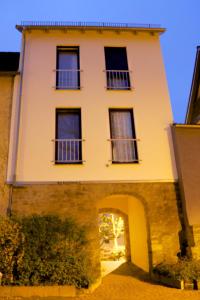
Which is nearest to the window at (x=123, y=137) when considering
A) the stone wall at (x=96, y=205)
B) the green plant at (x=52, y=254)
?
the stone wall at (x=96, y=205)

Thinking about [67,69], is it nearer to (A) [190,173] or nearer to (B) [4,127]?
(B) [4,127]

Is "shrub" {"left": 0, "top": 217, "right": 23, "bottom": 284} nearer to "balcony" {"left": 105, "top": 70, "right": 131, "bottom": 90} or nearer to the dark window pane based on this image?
"balcony" {"left": 105, "top": 70, "right": 131, "bottom": 90}

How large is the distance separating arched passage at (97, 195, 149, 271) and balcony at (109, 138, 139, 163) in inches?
50.9

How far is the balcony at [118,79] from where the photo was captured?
400 inches

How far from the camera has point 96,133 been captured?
9148mm

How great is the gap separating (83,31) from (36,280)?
31.6 ft

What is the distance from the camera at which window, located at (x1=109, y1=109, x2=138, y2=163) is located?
29.8ft

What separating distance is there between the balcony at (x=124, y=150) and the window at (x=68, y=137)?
3.92 feet

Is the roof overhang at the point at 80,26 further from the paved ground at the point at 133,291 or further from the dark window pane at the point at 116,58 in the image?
the paved ground at the point at 133,291

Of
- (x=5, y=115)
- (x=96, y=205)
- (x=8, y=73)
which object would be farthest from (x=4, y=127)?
(x=96, y=205)

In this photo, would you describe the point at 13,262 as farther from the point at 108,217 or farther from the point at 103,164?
the point at 108,217

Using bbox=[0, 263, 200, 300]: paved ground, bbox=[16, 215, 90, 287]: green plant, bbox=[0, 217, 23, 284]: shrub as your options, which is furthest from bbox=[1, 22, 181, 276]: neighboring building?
bbox=[0, 217, 23, 284]: shrub

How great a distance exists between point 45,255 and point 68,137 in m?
4.13

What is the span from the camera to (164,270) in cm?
722
